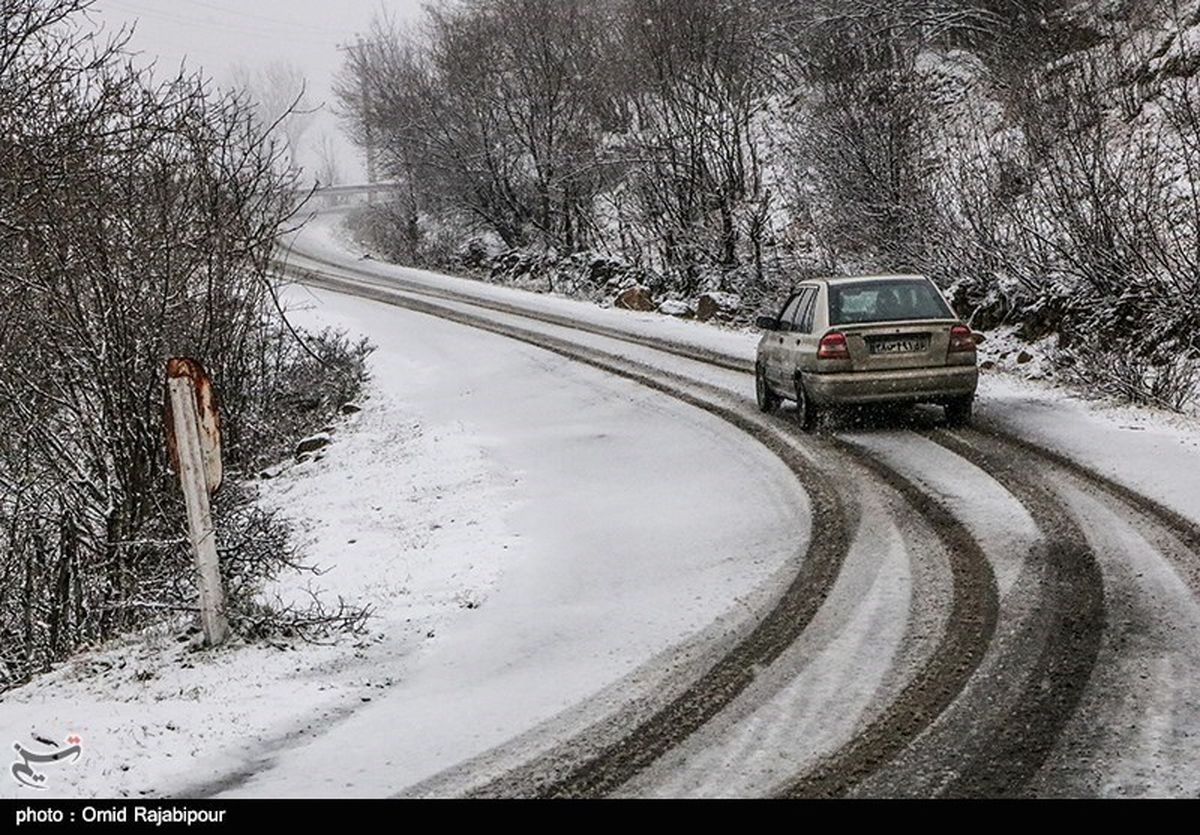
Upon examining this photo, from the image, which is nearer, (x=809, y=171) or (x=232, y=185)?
(x=232, y=185)

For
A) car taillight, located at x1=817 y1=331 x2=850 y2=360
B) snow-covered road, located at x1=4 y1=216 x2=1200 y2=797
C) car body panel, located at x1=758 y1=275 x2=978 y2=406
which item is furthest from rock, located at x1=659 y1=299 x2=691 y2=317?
car taillight, located at x1=817 y1=331 x2=850 y2=360

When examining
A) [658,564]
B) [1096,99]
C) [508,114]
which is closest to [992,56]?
[1096,99]

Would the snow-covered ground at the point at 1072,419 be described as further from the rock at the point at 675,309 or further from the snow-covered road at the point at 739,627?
the rock at the point at 675,309

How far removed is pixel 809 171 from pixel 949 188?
19.0ft

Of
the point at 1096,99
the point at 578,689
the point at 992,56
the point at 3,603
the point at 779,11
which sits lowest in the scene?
the point at 3,603

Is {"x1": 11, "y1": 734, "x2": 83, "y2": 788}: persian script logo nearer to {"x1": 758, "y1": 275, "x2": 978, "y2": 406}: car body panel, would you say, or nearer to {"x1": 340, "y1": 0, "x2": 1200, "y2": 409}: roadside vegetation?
{"x1": 758, "y1": 275, "x2": 978, "y2": 406}: car body panel

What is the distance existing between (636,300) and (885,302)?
15.5 meters

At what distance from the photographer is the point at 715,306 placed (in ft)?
82.0

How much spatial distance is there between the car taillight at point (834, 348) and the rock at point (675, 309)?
13.8 metres

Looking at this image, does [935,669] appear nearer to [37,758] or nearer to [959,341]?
[37,758]

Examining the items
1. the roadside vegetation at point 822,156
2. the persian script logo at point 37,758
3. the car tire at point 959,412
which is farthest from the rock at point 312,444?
the persian script logo at point 37,758

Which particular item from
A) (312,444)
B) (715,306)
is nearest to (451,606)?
(312,444)
